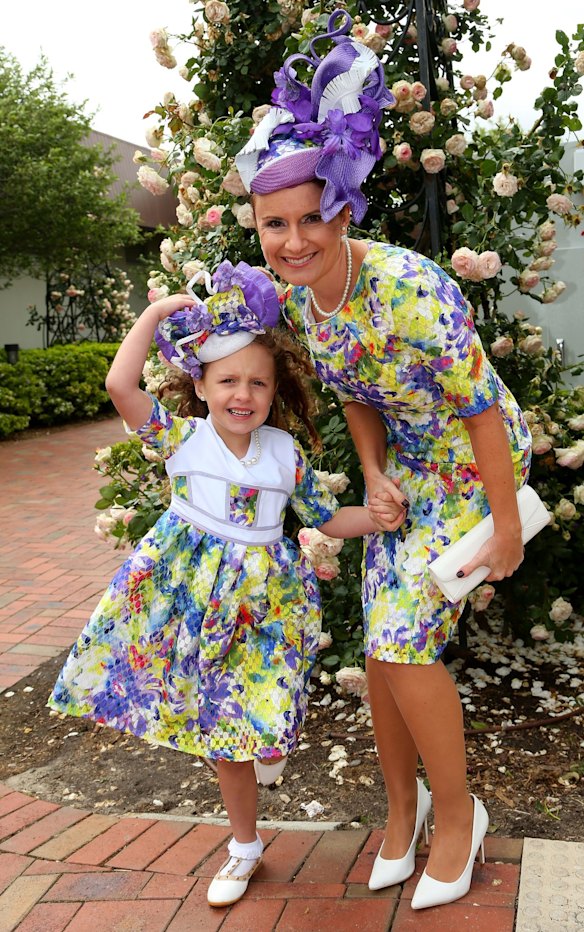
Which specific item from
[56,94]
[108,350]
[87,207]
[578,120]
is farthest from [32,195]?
[578,120]

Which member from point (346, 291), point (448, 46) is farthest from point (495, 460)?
point (448, 46)

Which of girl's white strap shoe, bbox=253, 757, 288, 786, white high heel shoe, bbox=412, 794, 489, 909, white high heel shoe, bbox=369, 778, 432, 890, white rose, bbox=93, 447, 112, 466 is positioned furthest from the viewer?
white rose, bbox=93, 447, 112, 466

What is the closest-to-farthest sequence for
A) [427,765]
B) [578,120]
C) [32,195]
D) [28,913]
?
[427,765]
[28,913]
[578,120]
[32,195]

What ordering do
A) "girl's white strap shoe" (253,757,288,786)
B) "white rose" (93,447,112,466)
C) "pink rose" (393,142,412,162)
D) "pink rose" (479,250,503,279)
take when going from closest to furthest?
1. "girl's white strap shoe" (253,757,288,786)
2. "pink rose" (479,250,503,279)
3. "pink rose" (393,142,412,162)
4. "white rose" (93,447,112,466)

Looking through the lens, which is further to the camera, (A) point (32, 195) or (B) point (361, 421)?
(A) point (32, 195)

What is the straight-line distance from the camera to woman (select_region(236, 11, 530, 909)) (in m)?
1.81

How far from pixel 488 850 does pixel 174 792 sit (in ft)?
3.55

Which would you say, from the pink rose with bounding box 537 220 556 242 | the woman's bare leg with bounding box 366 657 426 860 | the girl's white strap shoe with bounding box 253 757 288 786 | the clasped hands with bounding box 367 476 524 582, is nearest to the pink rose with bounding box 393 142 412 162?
the pink rose with bounding box 537 220 556 242

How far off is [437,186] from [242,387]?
151 cm

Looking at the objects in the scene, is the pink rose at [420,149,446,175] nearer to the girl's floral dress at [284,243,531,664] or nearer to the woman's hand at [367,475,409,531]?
the girl's floral dress at [284,243,531,664]

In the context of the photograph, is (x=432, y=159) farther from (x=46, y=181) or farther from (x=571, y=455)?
(x=46, y=181)

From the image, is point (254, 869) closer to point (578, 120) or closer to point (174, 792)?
point (174, 792)

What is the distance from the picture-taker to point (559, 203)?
3.20m

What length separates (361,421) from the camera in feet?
7.00
